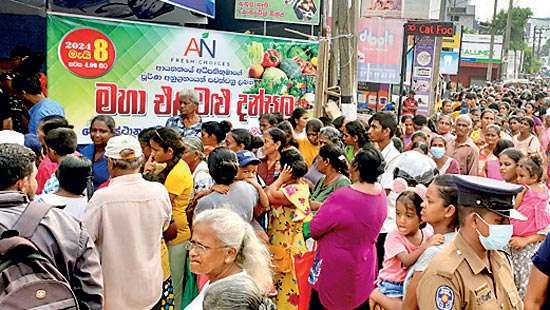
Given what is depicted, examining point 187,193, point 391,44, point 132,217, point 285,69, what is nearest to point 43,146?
point 187,193

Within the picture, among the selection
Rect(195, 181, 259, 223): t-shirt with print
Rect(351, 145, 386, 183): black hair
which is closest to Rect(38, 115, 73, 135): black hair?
Rect(195, 181, 259, 223): t-shirt with print

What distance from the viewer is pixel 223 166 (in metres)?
4.58

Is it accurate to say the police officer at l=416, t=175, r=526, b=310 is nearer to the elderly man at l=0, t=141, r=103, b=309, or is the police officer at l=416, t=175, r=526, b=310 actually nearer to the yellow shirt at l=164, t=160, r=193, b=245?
the elderly man at l=0, t=141, r=103, b=309

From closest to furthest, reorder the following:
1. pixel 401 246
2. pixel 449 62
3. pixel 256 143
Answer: pixel 401 246, pixel 256 143, pixel 449 62

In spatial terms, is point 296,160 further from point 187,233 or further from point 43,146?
point 43,146

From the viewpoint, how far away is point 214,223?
9.39 ft

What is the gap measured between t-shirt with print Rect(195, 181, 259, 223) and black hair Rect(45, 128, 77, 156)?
950mm

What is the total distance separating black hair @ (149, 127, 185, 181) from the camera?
193 inches

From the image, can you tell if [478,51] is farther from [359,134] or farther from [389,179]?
[389,179]

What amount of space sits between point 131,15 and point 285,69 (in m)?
2.43

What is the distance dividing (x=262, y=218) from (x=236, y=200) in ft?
2.43

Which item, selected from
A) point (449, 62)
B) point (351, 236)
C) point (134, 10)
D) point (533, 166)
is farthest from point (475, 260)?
A: point (449, 62)

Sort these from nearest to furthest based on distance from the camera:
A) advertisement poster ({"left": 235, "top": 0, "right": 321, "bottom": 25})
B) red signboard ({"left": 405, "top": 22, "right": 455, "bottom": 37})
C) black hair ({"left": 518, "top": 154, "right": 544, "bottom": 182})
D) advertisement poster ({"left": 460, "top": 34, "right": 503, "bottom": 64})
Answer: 1. black hair ({"left": 518, "top": 154, "right": 544, "bottom": 182})
2. advertisement poster ({"left": 235, "top": 0, "right": 321, "bottom": 25})
3. red signboard ({"left": 405, "top": 22, "right": 455, "bottom": 37})
4. advertisement poster ({"left": 460, "top": 34, "right": 503, "bottom": 64})

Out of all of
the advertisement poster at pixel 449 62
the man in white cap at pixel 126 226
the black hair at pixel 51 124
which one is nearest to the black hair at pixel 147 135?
the black hair at pixel 51 124
